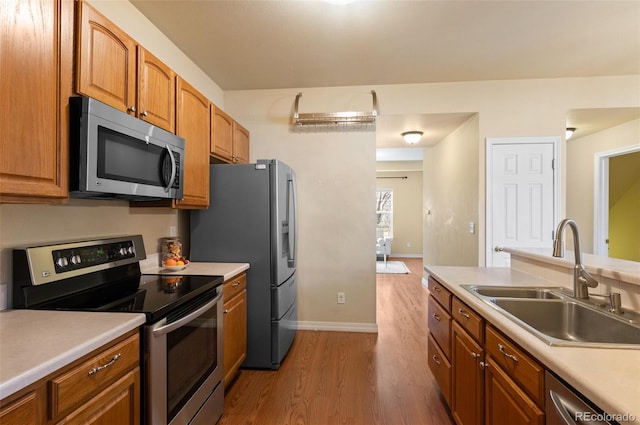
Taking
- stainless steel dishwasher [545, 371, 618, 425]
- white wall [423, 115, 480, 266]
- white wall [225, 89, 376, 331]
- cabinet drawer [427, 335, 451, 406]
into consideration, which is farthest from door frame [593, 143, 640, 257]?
stainless steel dishwasher [545, 371, 618, 425]

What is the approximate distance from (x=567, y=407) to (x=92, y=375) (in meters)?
1.45

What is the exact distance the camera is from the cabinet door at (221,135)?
96.7 inches

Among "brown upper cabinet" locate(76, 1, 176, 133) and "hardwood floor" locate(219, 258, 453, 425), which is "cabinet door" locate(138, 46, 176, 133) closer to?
"brown upper cabinet" locate(76, 1, 176, 133)

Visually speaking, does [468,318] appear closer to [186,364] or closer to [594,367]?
[594,367]

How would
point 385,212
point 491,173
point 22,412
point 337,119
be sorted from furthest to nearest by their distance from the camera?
point 385,212, point 491,173, point 337,119, point 22,412

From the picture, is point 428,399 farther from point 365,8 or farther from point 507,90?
point 507,90

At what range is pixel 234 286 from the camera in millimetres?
2145

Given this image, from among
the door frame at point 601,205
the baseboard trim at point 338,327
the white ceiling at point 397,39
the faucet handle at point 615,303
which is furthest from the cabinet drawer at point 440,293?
the door frame at point 601,205

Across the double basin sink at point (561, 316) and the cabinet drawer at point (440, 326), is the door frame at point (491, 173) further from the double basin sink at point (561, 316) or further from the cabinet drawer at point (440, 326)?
the double basin sink at point (561, 316)

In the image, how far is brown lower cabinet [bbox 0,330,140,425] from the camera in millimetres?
779

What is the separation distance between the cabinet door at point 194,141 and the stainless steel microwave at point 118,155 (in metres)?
0.15

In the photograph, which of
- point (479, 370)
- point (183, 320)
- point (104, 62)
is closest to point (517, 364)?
point (479, 370)

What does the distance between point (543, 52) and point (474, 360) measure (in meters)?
2.75

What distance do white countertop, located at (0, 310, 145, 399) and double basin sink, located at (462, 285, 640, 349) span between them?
4.94 feet
